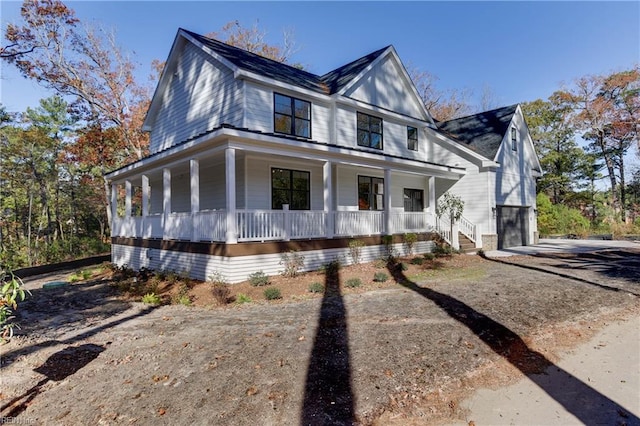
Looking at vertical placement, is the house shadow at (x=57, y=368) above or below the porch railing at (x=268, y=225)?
below

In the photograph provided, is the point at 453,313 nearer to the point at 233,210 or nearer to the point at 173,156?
the point at 233,210

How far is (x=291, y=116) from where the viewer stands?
1331 centimetres

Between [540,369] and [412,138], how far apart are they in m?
15.5

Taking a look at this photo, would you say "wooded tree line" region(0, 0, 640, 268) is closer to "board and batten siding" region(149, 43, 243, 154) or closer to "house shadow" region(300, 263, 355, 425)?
"board and batten siding" region(149, 43, 243, 154)

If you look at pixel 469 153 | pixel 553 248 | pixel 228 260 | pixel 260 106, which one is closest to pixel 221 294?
pixel 228 260

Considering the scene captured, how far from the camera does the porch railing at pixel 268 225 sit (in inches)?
394

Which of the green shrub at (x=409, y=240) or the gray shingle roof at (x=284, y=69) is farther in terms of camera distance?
the green shrub at (x=409, y=240)

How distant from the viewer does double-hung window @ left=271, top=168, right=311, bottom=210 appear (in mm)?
12938

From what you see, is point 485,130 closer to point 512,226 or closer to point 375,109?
point 512,226

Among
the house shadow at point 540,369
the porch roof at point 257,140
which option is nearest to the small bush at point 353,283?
the house shadow at point 540,369

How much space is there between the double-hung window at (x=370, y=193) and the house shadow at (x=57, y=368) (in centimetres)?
1215

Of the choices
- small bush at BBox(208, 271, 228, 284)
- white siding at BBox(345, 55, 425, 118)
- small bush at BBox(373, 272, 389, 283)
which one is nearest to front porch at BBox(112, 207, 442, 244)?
small bush at BBox(208, 271, 228, 284)

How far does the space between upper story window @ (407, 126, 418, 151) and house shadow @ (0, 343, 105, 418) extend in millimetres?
16452

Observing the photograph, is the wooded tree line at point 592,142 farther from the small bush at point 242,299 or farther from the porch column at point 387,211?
the small bush at point 242,299
